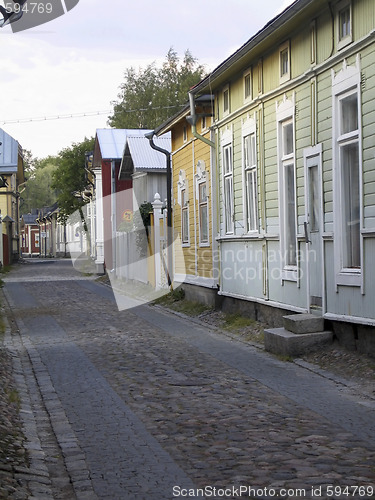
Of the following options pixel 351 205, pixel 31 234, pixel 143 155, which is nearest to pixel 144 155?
pixel 143 155

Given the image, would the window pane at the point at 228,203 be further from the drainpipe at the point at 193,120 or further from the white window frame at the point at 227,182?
the drainpipe at the point at 193,120

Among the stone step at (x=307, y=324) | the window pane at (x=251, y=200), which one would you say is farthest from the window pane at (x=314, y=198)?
the window pane at (x=251, y=200)

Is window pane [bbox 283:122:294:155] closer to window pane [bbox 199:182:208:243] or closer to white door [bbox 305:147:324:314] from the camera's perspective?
white door [bbox 305:147:324:314]

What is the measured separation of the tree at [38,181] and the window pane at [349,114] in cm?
10455

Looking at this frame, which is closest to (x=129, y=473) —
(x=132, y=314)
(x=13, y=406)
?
(x=13, y=406)

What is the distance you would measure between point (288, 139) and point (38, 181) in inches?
4130

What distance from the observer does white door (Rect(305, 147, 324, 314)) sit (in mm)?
11500

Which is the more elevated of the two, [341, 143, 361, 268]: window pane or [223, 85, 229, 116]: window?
[223, 85, 229, 116]: window

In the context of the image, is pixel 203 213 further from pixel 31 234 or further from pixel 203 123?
pixel 31 234

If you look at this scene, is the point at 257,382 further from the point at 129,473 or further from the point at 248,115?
the point at 248,115

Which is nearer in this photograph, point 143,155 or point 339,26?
point 339,26

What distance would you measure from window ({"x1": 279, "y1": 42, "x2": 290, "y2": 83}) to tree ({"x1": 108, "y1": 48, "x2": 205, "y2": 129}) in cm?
4083

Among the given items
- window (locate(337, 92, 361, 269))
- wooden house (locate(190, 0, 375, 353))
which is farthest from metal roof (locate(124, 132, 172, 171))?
window (locate(337, 92, 361, 269))

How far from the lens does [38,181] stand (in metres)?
115
